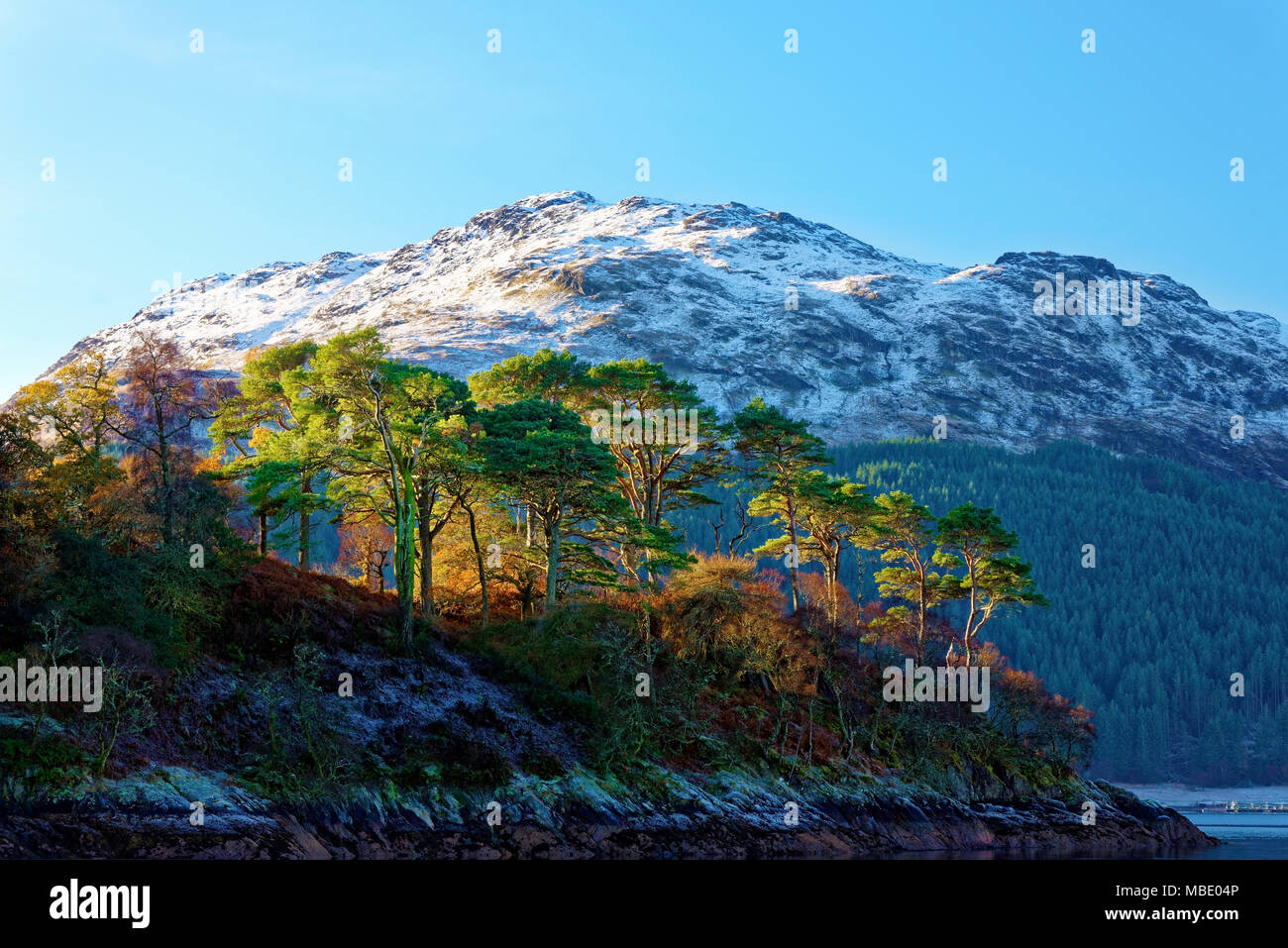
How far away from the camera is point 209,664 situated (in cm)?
4672

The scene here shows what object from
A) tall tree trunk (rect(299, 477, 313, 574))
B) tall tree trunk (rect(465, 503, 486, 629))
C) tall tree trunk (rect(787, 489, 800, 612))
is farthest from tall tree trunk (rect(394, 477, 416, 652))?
tall tree trunk (rect(787, 489, 800, 612))

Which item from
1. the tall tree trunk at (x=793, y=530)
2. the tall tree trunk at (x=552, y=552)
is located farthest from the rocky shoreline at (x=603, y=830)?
the tall tree trunk at (x=793, y=530)

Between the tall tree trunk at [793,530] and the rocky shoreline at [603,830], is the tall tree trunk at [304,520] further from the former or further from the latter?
the tall tree trunk at [793,530]

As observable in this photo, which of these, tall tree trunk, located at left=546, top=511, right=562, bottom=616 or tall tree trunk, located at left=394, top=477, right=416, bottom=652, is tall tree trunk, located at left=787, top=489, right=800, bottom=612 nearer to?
tall tree trunk, located at left=546, top=511, right=562, bottom=616

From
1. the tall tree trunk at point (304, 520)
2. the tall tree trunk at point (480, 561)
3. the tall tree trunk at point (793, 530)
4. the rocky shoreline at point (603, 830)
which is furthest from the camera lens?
the tall tree trunk at point (793, 530)

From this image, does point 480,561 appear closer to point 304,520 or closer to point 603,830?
point 304,520

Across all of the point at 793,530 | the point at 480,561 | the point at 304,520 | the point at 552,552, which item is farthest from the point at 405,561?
the point at 793,530

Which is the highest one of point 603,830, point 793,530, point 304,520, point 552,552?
point 304,520


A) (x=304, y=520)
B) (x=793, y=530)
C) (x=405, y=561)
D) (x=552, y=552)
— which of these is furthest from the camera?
(x=793, y=530)

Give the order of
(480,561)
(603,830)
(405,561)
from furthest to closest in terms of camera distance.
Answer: (480,561) < (405,561) < (603,830)

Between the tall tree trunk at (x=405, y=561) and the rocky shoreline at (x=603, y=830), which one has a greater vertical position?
the tall tree trunk at (x=405, y=561)

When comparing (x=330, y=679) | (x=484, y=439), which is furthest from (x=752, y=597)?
(x=330, y=679)

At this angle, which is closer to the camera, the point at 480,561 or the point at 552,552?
the point at 552,552

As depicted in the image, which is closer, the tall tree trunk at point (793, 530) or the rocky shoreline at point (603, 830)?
the rocky shoreline at point (603, 830)
